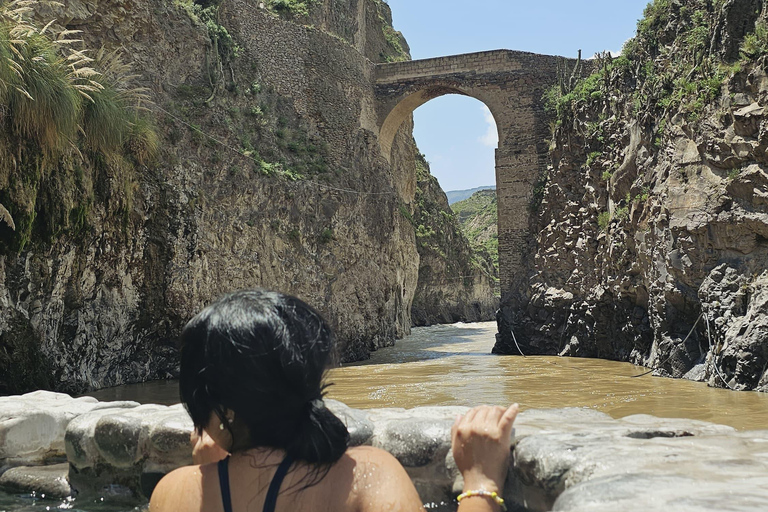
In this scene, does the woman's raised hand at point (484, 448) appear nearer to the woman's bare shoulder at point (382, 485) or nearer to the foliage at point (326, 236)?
the woman's bare shoulder at point (382, 485)

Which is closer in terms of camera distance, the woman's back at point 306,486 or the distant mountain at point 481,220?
the woman's back at point 306,486

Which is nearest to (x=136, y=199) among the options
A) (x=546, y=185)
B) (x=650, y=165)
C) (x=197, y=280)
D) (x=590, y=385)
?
(x=197, y=280)

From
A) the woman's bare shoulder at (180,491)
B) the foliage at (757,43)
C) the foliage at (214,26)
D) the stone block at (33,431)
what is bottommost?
the stone block at (33,431)

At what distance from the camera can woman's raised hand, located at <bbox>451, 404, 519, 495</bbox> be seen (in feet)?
4.74

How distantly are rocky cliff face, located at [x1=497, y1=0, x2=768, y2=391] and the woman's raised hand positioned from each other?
7.38 metres

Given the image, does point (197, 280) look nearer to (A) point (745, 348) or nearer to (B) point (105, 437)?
(A) point (745, 348)

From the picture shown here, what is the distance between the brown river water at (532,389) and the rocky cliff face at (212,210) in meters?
1.18

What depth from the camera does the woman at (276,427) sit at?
1332 mm

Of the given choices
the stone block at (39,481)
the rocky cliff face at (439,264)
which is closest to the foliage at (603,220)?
the stone block at (39,481)

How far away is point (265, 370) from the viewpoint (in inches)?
52.4

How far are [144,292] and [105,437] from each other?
8486 millimetres

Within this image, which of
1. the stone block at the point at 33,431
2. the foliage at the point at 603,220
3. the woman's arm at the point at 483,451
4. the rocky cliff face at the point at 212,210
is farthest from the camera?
the foliage at the point at 603,220

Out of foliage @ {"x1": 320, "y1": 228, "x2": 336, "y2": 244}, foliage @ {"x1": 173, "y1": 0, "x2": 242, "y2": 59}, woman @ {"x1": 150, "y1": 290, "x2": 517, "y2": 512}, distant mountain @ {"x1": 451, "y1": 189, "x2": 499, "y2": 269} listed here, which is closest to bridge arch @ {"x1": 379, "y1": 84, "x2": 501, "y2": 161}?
foliage @ {"x1": 320, "y1": 228, "x2": 336, "y2": 244}

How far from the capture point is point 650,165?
11.8 m
